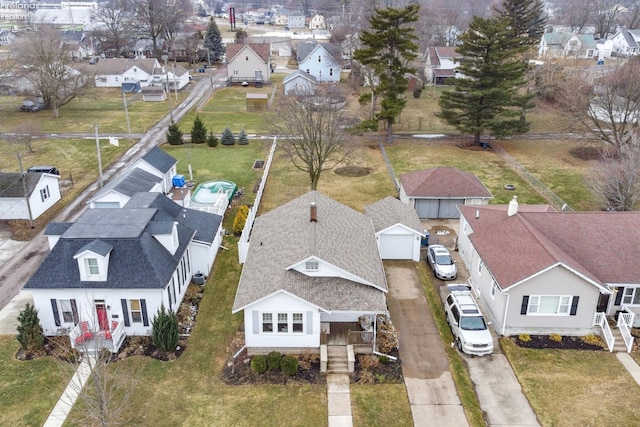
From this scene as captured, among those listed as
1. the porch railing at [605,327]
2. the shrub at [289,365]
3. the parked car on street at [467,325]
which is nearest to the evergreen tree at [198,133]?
A: the parked car on street at [467,325]

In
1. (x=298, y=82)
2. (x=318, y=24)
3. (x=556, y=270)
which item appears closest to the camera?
(x=556, y=270)

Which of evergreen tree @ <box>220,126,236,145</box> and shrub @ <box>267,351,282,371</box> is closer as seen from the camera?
shrub @ <box>267,351,282,371</box>

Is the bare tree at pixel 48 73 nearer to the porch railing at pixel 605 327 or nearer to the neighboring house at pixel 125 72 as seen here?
the neighboring house at pixel 125 72

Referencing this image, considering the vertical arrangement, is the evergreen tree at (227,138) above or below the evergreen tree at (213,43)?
below

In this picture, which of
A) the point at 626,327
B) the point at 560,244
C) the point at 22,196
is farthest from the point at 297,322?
the point at 22,196

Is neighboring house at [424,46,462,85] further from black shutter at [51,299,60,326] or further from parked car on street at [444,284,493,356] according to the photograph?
black shutter at [51,299,60,326]

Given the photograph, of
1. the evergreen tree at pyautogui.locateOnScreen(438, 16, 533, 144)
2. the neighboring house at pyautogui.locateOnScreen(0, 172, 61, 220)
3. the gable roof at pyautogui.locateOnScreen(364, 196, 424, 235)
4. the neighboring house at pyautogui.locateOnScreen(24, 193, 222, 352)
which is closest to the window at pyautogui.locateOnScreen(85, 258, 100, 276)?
the neighboring house at pyautogui.locateOnScreen(24, 193, 222, 352)

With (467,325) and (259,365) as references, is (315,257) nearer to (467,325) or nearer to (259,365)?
(259,365)
